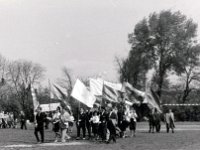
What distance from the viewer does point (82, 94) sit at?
25844 mm

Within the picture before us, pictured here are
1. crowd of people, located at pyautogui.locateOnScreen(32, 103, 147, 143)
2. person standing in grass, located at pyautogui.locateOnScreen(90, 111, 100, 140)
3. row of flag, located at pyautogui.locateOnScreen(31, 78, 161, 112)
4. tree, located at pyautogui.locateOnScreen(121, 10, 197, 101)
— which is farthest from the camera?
tree, located at pyautogui.locateOnScreen(121, 10, 197, 101)

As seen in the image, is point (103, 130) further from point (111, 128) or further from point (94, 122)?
point (94, 122)

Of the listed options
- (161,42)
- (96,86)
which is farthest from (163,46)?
(96,86)

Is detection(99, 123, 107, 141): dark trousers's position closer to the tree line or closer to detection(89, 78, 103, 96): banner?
detection(89, 78, 103, 96): banner

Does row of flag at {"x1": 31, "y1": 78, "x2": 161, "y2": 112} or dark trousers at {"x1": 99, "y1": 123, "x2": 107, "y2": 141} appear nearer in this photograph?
dark trousers at {"x1": 99, "y1": 123, "x2": 107, "y2": 141}

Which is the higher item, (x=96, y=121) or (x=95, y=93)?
(x=95, y=93)

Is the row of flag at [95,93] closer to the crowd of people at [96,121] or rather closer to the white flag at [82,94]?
the white flag at [82,94]

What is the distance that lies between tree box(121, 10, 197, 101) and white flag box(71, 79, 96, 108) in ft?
125

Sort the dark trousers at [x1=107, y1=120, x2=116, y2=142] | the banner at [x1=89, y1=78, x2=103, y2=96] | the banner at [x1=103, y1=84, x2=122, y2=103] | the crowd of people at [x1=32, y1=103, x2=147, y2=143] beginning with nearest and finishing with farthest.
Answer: the dark trousers at [x1=107, y1=120, x2=116, y2=142]
the crowd of people at [x1=32, y1=103, x2=147, y2=143]
the banner at [x1=103, y1=84, x2=122, y2=103]
the banner at [x1=89, y1=78, x2=103, y2=96]

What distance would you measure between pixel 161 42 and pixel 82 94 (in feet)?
129

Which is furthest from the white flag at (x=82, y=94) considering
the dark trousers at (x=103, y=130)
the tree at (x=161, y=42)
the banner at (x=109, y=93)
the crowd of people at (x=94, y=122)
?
the tree at (x=161, y=42)

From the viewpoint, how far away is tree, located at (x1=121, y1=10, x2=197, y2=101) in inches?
2493

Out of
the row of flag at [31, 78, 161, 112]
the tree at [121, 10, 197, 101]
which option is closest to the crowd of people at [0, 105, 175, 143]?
the row of flag at [31, 78, 161, 112]

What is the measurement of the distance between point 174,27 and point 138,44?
17.3 ft
